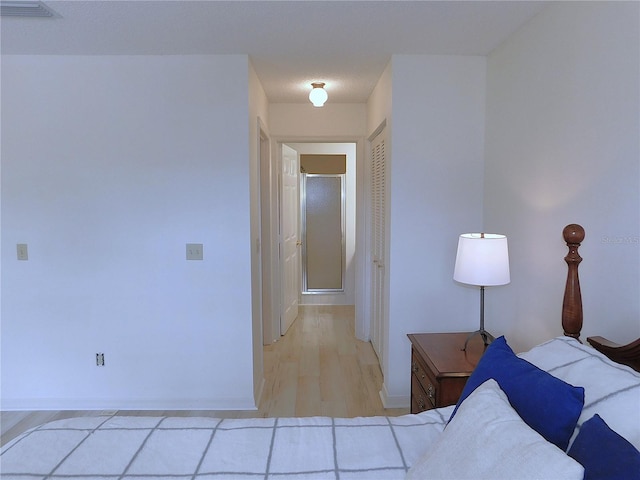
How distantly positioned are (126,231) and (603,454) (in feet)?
9.07

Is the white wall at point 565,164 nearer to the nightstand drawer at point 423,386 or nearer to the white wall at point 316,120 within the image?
the nightstand drawer at point 423,386

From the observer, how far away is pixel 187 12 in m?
2.04

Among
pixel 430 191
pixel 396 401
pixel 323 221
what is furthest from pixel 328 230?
pixel 396 401

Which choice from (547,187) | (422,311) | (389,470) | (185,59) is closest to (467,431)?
(389,470)

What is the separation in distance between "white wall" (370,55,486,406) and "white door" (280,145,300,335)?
69.3 inches

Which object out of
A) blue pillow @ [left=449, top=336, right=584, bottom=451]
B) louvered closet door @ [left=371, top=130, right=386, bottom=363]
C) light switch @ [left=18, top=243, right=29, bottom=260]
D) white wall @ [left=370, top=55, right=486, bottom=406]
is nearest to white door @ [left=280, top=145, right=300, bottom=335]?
louvered closet door @ [left=371, top=130, right=386, bottom=363]

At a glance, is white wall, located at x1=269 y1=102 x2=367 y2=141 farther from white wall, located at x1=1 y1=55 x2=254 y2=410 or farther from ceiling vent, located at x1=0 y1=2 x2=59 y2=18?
ceiling vent, located at x1=0 y1=2 x2=59 y2=18

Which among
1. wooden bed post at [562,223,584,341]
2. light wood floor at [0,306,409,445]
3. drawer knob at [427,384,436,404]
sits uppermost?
wooden bed post at [562,223,584,341]

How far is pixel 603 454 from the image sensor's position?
0.80 metres

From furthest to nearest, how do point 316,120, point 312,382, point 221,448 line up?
point 316,120
point 312,382
point 221,448

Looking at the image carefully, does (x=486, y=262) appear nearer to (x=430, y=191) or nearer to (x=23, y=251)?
(x=430, y=191)

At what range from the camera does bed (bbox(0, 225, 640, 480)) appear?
86cm

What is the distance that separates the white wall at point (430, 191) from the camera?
2689 mm

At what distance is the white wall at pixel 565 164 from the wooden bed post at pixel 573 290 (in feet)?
0.59
